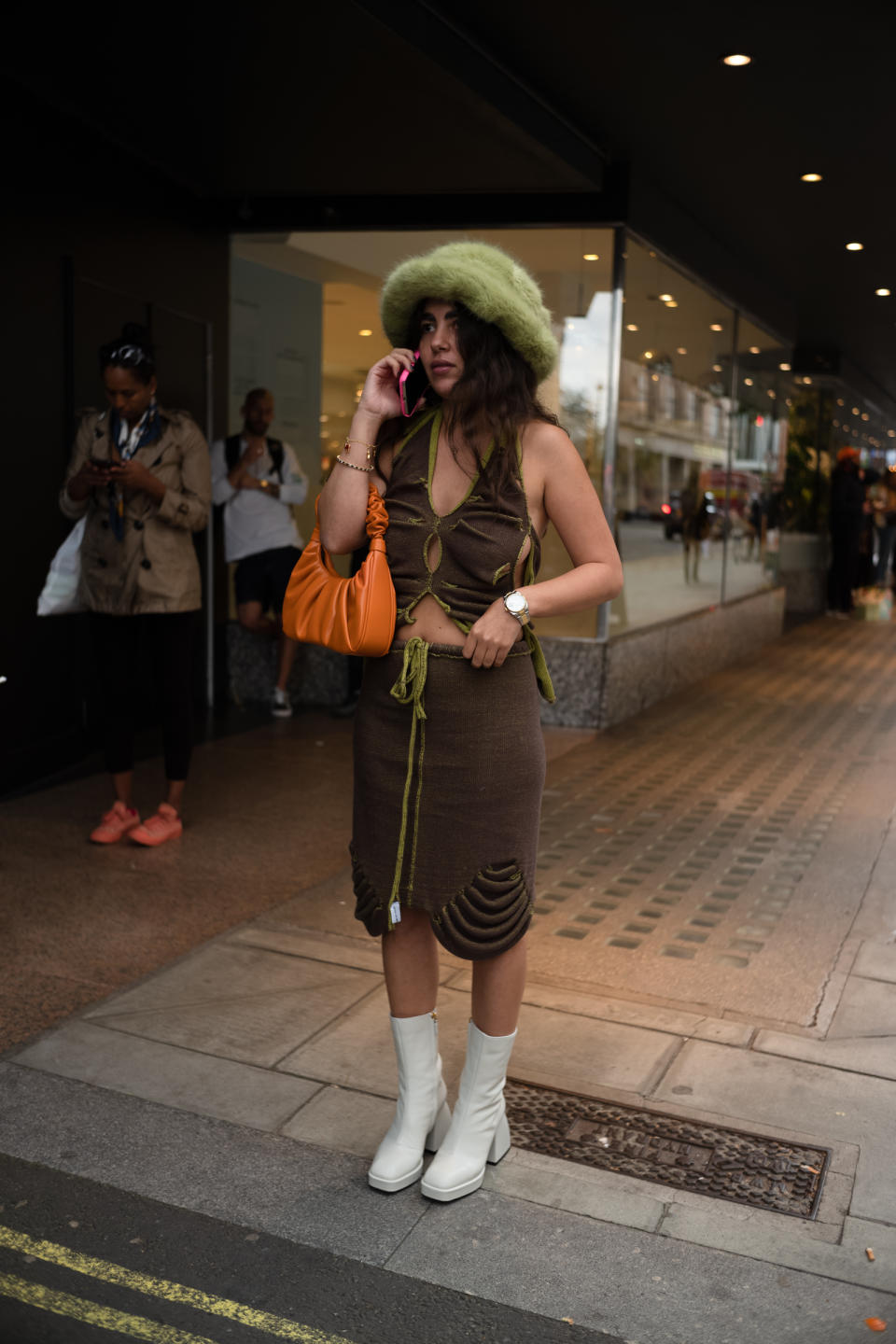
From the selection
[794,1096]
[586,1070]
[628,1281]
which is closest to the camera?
[628,1281]

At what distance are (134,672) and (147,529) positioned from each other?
61 cm

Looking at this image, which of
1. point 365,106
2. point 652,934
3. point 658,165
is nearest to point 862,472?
point 658,165

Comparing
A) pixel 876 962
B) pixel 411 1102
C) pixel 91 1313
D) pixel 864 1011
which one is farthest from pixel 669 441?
pixel 91 1313

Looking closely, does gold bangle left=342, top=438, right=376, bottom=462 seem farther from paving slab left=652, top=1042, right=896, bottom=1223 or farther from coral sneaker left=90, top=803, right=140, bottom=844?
coral sneaker left=90, top=803, right=140, bottom=844

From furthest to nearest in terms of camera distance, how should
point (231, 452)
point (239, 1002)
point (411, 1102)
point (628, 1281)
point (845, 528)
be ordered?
point (845, 528) → point (231, 452) → point (239, 1002) → point (411, 1102) → point (628, 1281)

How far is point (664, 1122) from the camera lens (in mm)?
3211

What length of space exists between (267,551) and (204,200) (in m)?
2.20

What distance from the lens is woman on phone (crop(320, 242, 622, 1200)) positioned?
107 inches

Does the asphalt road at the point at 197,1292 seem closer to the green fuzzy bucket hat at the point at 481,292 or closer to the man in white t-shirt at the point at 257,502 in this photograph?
the green fuzzy bucket hat at the point at 481,292

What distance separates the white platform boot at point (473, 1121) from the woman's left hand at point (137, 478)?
9.65 feet

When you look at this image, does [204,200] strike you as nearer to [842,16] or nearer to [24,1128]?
[842,16]

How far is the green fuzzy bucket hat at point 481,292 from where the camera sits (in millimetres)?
2648

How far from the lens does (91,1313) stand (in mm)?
2432

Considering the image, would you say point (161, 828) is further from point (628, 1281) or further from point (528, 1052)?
point (628, 1281)
